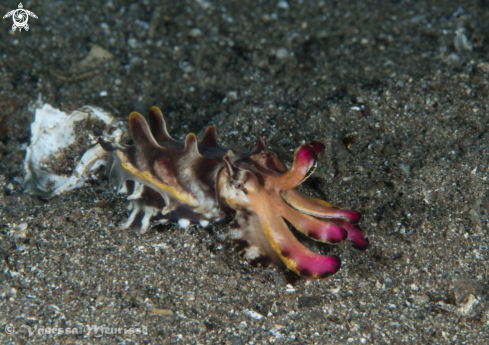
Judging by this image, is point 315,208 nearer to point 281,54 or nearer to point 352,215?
point 352,215

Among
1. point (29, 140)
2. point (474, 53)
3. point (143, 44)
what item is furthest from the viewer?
point (143, 44)

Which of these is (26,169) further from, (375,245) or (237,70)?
(375,245)

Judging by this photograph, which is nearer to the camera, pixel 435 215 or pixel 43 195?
pixel 435 215

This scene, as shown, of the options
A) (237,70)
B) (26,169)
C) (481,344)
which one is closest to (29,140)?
(26,169)

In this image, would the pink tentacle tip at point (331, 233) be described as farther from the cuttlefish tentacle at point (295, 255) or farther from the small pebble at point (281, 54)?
the small pebble at point (281, 54)

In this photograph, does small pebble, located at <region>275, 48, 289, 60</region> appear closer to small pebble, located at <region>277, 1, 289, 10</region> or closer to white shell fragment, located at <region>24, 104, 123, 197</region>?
small pebble, located at <region>277, 1, 289, 10</region>

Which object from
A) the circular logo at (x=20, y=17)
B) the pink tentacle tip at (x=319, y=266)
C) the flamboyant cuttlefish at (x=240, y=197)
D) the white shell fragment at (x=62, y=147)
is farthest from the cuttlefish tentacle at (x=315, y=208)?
the circular logo at (x=20, y=17)
